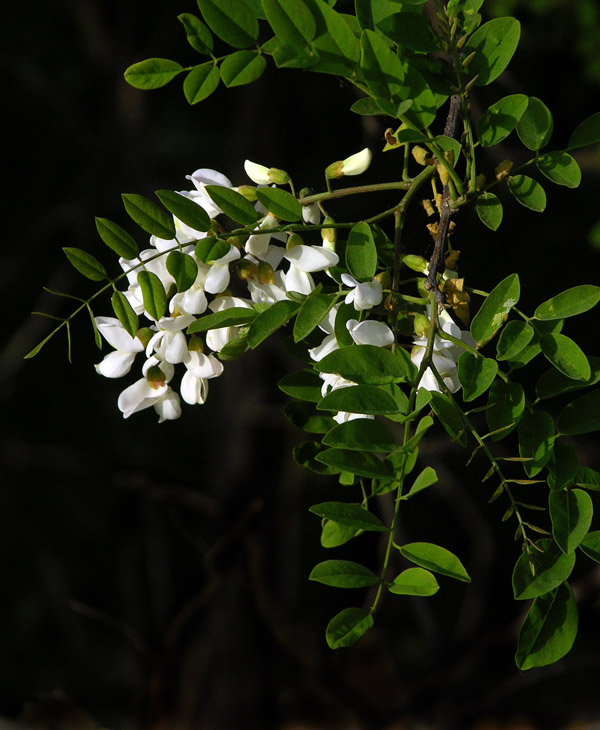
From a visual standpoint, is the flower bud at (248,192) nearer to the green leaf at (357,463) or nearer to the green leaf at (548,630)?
the green leaf at (357,463)

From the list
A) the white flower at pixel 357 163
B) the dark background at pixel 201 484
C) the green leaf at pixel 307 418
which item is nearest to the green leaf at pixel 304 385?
the green leaf at pixel 307 418

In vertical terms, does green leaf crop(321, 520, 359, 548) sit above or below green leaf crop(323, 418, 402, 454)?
below

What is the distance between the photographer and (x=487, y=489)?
6.22 ft

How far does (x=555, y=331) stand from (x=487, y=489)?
4.98 feet

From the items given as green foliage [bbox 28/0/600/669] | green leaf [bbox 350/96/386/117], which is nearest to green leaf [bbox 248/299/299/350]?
green foliage [bbox 28/0/600/669]

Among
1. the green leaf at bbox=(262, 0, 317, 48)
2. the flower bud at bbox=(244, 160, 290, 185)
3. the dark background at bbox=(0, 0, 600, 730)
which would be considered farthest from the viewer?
the dark background at bbox=(0, 0, 600, 730)

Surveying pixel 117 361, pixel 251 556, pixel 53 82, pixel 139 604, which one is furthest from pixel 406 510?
pixel 117 361

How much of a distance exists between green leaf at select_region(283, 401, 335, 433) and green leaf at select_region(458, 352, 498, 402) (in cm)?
13

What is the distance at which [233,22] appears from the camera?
1.43ft

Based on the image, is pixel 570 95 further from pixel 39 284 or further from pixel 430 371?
pixel 430 371

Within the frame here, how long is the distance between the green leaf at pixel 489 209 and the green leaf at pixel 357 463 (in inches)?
5.5

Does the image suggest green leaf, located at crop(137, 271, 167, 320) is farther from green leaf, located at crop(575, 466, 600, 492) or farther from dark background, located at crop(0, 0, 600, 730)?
dark background, located at crop(0, 0, 600, 730)

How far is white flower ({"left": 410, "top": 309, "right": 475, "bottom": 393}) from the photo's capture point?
Answer: 1.42 feet

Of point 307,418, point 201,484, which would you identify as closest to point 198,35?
point 307,418
